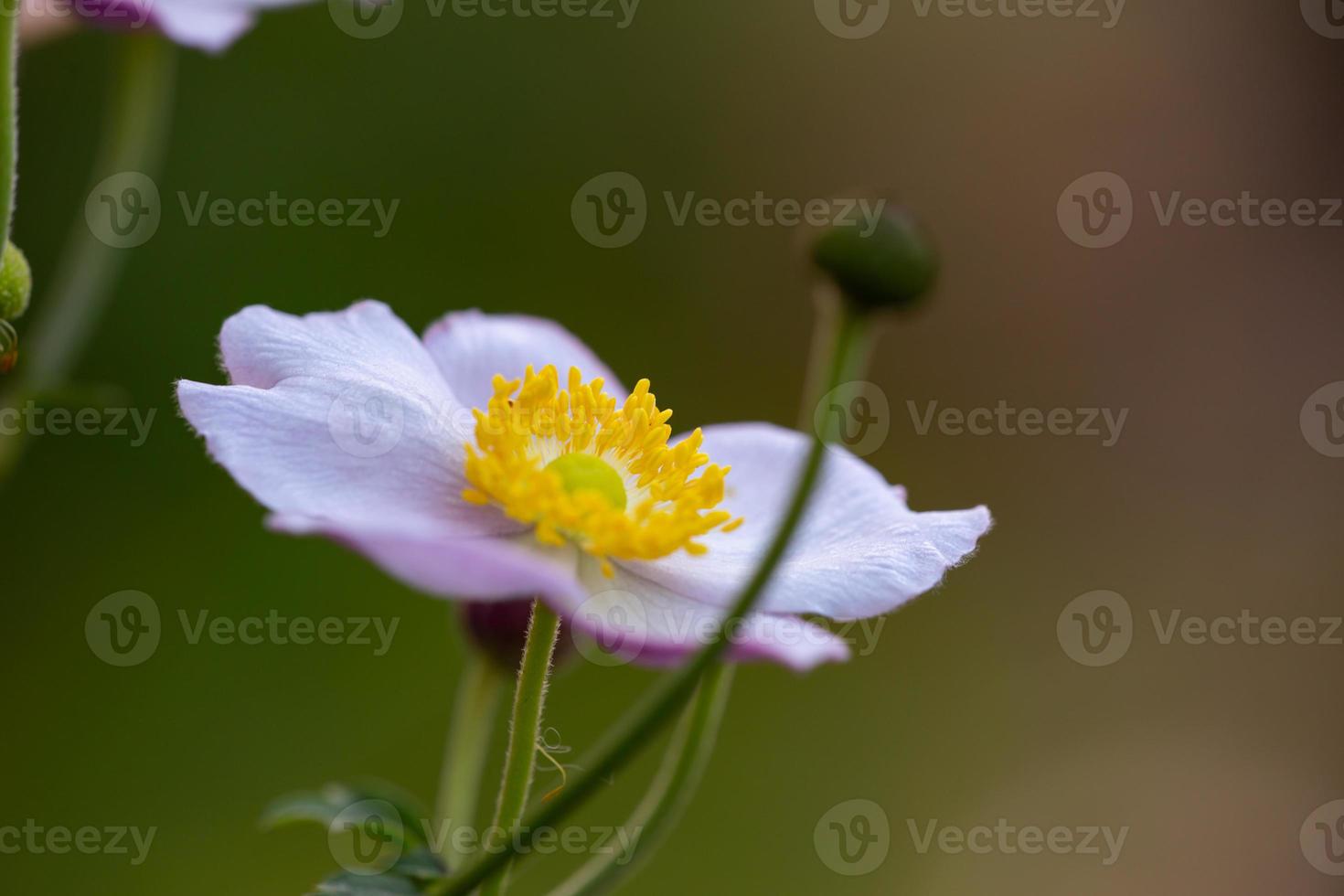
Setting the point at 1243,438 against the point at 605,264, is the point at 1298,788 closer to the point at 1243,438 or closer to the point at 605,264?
the point at 1243,438

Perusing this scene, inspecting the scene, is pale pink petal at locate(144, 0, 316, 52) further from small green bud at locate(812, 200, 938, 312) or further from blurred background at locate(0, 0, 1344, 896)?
blurred background at locate(0, 0, 1344, 896)

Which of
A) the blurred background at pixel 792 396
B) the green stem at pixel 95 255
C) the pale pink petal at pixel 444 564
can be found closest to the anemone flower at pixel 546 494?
the pale pink petal at pixel 444 564

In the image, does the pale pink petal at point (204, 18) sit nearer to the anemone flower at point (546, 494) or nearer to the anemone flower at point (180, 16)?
the anemone flower at point (180, 16)

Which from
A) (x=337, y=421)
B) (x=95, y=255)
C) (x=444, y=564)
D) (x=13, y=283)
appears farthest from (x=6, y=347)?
(x=95, y=255)

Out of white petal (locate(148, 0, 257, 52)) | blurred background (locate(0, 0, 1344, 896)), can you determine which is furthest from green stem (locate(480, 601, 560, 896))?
blurred background (locate(0, 0, 1344, 896))

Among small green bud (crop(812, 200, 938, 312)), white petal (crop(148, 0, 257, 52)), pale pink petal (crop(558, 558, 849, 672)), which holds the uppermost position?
white petal (crop(148, 0, 257, 52))

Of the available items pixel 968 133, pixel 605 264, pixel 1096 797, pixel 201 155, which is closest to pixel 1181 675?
pixel 1096 797

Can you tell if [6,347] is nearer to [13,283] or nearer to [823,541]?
[13,283]
